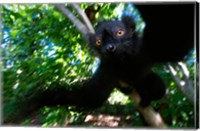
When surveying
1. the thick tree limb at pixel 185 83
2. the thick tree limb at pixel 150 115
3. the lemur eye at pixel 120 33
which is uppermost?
the lemur eye at pixel 120 33

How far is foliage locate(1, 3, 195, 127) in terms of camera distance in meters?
2.51

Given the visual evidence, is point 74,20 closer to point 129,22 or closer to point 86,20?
point 86,20

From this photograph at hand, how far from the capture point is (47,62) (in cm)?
263

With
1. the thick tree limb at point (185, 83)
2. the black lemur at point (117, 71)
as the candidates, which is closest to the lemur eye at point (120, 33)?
the black lemur at point (117, 71)

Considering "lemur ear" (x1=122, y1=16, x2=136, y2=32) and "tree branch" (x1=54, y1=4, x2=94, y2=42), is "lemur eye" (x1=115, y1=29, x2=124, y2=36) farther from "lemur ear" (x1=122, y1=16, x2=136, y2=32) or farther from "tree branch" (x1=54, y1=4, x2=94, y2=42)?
"tree branch" (x1=54, y1=4, x2=94, y2=42)

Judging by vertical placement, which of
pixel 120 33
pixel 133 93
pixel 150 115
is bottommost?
pixel 150 115

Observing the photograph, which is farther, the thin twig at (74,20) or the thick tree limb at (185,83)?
the thin twig at (74,20)

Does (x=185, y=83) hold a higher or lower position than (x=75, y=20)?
lower

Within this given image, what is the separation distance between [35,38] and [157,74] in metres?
0.71

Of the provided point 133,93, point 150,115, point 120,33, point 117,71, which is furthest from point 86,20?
point 150,115

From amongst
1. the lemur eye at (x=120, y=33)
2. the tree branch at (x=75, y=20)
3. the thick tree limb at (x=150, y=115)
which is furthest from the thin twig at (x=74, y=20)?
the thick tree limb at (x=150, y=115)

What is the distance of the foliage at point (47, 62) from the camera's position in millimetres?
2514

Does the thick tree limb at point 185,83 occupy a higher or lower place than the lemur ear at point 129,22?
lower

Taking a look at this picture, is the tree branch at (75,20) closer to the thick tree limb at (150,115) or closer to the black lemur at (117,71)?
the black lemur at (117,71)
